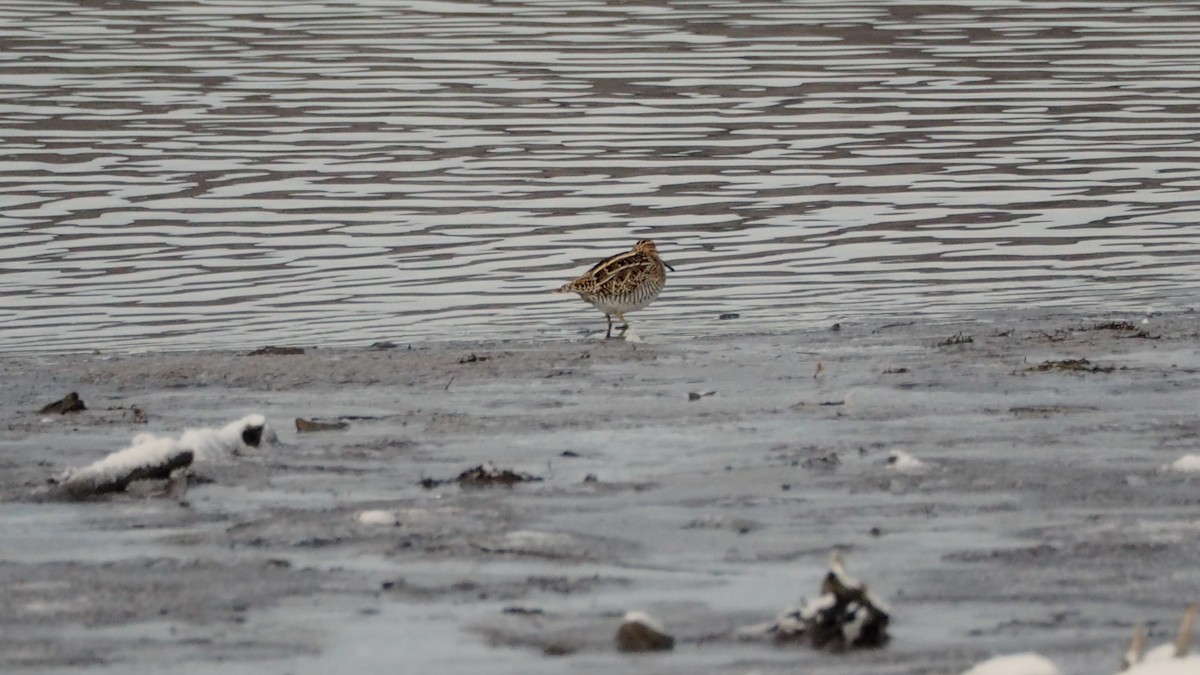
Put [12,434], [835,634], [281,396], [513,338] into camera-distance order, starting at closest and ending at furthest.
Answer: [835,634], [12,434], [281,396], [513,338]

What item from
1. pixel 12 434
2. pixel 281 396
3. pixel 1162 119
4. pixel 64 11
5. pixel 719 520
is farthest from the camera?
pixel 64 11

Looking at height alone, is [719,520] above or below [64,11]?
below

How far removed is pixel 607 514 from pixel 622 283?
5.97m

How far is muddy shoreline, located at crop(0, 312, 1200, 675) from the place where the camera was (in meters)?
5.84

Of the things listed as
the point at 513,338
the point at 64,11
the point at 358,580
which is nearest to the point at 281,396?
the point at 513,338

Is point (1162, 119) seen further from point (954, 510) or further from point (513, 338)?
point (954, 510)

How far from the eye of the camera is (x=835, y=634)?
223 inches

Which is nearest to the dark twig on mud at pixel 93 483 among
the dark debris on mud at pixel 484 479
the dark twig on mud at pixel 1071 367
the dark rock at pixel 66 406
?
the dark debris on mud at pixel 484 479

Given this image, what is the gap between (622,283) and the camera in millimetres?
13219

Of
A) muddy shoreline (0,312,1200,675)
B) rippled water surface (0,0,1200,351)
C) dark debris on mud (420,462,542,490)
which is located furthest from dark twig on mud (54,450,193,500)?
rippled water surface (0,0,1200,351)

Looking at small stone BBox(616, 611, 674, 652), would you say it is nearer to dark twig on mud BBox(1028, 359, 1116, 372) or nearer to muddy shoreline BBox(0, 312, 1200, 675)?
muddy shoreline BBox(0, 312, 1200, 675)

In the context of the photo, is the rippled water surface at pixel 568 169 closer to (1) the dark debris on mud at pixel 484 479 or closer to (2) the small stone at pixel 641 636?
(1) the dark debris on mud at pixel 484 479

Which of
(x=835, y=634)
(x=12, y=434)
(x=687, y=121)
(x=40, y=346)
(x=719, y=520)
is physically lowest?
(x=835, y=634)

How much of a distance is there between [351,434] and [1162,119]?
1642cm
